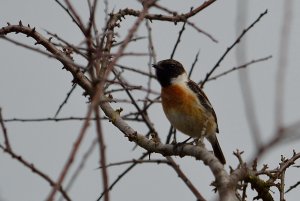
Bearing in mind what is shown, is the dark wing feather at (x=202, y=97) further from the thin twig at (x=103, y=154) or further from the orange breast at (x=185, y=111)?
the thin twig at (x=103, y=154)

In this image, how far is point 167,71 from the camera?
8.53 metres

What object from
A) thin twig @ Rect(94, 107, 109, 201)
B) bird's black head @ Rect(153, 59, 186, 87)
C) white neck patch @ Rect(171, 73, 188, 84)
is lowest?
thin twig @ Rect(94, 107, 109, 201)

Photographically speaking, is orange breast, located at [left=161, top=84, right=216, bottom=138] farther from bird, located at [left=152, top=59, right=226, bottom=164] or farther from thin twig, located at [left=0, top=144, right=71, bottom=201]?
thin twig, located at [left=0, top=144, right=71, bottom=201]

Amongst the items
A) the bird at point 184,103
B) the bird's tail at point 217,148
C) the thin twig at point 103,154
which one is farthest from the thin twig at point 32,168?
the bird's tail at point 217,148

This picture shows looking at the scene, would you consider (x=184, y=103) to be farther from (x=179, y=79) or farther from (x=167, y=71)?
(x=167, y=71)

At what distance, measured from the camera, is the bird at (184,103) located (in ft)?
25.4

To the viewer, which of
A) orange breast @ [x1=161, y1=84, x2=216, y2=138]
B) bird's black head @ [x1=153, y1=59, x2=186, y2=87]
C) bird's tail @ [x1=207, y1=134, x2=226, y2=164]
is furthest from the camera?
bird's tail @ [x1=207, y1=134, x2=226, y2=164]

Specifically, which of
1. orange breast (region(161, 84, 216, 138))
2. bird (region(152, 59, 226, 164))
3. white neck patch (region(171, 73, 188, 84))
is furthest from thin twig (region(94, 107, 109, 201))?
white neck patch (region(171, 73, 188, 84))

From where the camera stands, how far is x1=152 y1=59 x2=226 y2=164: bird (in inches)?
305

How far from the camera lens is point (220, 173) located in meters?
3.76

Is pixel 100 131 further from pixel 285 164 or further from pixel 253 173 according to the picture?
pixel 285 164

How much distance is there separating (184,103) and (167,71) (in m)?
0.87

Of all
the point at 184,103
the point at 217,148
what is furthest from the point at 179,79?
the point at 217,148

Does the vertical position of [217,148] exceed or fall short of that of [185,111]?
it exceeds it
